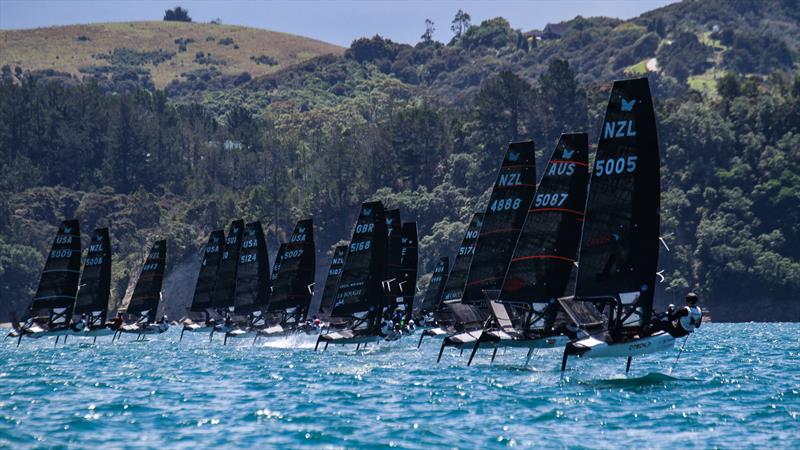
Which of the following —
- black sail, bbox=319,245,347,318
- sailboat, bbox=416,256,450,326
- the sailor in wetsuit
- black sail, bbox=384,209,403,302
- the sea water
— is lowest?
sailboat, bbox=416,256,450,326

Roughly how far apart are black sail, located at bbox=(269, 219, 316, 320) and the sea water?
22.5 metres

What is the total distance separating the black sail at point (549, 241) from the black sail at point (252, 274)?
40.1 m

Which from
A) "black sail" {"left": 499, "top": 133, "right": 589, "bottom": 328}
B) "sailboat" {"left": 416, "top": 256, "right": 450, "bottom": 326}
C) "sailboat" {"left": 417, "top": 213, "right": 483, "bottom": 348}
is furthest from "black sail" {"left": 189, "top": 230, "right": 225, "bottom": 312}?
"black sail" {"left": 499, "top": 133, "right": 589, "bottom": 328}

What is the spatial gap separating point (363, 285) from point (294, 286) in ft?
50.9

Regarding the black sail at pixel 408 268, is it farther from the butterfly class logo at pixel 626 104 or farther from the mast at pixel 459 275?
the butterfly class logo at pixel 626 104

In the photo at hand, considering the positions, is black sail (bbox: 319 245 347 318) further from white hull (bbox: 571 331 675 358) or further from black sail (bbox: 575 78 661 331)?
white hull (bbox: 571 331 675 358)

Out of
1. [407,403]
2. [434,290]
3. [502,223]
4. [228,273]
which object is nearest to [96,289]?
[228,273]

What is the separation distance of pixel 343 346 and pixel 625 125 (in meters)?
32.6

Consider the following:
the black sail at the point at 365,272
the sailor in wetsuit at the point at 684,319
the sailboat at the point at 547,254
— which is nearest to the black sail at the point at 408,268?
the black sail at the point at 365,272

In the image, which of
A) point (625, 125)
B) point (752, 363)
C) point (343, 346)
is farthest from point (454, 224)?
point (625, 125)

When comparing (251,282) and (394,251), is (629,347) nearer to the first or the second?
(394,251)

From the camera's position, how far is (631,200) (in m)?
41.7

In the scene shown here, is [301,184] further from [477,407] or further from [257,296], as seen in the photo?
[477,407]

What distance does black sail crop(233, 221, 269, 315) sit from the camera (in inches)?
3398
